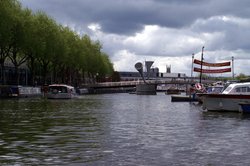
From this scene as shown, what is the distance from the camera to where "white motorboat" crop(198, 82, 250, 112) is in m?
49.9

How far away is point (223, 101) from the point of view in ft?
169

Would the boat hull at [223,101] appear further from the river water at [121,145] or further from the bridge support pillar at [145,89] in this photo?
the bridge support pillar at [145,89]

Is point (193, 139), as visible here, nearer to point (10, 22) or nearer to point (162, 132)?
point (162, 132)

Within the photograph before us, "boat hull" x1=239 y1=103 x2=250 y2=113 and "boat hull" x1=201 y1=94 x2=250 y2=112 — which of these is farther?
"boat hull" x1=201 y1=94 x2=250 y2=112

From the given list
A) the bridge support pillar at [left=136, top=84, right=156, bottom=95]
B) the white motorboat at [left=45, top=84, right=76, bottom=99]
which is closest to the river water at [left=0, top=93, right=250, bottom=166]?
the white motorboat at [left=45, top=84, right=76, bottom=99]

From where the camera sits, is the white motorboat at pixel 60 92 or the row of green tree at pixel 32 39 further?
the white motorboat at pixel 60 92

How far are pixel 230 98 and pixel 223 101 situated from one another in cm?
92

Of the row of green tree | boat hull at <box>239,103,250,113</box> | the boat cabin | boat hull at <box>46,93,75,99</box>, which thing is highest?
the row of green tree

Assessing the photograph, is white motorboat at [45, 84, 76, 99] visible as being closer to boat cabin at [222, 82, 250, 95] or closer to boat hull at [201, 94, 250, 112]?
boat hull at [201, 94, 250, 112]

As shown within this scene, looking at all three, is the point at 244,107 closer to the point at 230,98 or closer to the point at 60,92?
the point at 230,98

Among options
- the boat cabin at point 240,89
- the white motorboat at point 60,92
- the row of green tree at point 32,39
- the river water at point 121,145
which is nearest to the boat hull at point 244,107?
the boat cabin at point 240,89

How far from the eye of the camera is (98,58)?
160750 millimetres

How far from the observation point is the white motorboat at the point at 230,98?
49.9 meters

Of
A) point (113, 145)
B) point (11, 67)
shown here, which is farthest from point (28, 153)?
point (11, 67)
